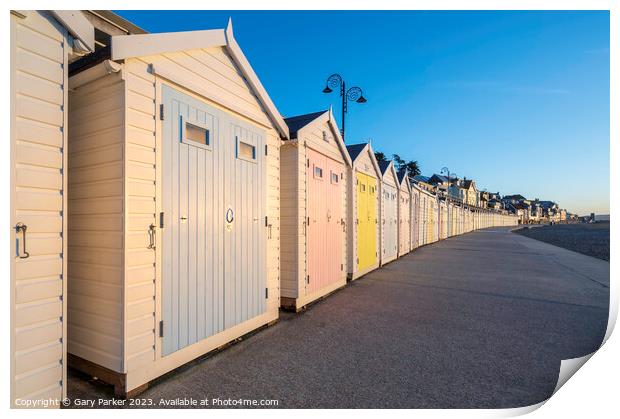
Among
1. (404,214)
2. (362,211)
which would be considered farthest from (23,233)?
(404,214)

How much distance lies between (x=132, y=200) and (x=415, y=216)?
1600 cm

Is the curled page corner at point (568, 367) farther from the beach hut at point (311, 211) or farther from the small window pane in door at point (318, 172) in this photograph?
the small window pane in door at point (318, 172)

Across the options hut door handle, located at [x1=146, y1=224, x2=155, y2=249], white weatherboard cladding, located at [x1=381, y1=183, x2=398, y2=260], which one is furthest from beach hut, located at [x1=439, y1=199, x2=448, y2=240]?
hut door handle, located at [x1=146, y1=224, x2=155, y2=249]

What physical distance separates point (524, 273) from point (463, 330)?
632 centimetres

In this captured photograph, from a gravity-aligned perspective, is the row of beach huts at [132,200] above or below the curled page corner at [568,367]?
above

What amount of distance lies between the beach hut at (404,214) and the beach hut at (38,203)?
11.9 meters

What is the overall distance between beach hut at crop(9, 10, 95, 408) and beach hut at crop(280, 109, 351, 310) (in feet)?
11.7

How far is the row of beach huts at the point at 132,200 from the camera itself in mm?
2438

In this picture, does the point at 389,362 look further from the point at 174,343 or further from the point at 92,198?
the point at 92,198

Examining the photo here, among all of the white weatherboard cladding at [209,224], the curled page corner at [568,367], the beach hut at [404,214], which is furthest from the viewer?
the beach hut at [404,214]

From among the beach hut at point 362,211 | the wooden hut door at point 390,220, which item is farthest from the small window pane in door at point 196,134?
the wooden hut door at point 390,220

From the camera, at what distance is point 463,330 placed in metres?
4.57

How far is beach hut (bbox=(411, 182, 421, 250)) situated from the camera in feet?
52.7

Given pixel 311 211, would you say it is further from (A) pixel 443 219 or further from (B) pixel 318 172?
(A) pixel 443 219
